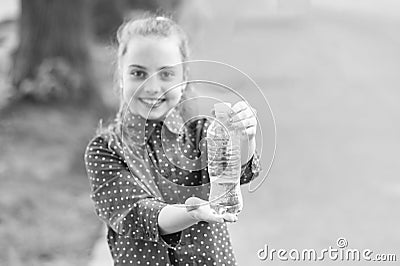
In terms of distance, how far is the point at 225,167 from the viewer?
124 centimetres

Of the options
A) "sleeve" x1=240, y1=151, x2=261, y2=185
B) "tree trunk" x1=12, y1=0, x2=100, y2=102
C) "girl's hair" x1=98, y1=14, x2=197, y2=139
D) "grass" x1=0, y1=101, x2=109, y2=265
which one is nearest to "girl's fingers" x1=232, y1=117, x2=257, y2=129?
"sleeve" x1=240, y1=151, x2=261, y2=185

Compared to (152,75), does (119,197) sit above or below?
below

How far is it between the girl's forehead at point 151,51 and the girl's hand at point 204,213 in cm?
27

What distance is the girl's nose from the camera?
1.38 metres

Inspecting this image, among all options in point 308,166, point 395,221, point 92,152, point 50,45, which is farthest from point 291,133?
point 92,152

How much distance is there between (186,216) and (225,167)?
0.11 metres

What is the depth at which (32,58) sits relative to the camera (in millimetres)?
4398

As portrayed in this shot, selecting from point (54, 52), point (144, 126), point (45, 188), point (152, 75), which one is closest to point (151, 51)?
point (152, 75)

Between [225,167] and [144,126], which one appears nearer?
[225,167]

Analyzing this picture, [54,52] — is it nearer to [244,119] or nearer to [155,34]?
[155,34]

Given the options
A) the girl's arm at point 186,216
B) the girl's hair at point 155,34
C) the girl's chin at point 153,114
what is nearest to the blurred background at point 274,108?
the girl's hair at point 155,34

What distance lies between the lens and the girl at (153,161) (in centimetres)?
140

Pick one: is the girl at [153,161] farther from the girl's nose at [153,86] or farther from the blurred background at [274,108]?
the blurred background at [274,108]

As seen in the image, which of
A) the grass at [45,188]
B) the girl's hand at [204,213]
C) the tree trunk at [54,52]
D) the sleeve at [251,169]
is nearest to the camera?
the girl's hand at [204,213]
